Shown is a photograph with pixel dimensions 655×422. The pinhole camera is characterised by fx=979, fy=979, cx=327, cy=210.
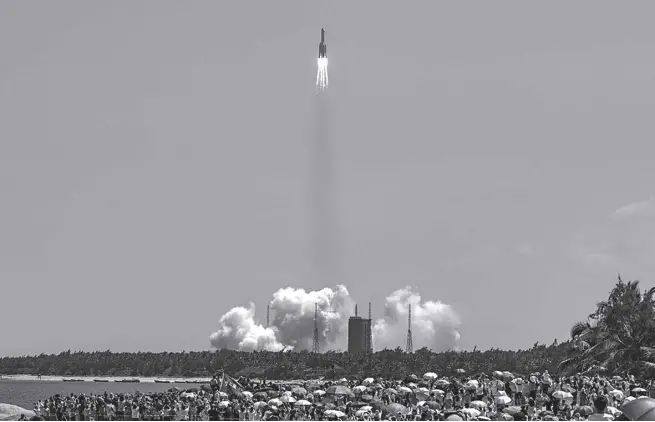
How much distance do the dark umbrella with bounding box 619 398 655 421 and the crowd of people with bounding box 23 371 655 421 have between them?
1.59 metres

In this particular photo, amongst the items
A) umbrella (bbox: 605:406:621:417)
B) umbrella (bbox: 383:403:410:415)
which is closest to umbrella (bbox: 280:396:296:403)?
umbrella (bbox: 383:403:410:415)

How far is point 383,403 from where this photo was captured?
225ft

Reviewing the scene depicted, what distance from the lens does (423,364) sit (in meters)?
164

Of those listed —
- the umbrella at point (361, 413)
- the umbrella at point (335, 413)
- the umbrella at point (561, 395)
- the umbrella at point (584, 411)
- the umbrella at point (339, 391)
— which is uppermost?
the umbrella at point (339, 391)

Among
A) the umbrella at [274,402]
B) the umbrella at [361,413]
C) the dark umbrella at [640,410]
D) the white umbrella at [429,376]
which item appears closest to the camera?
the dark umbrella at [640,410]

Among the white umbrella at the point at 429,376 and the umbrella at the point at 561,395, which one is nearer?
the umbrella at the point at 561,395

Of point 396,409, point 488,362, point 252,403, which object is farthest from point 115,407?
point 488,362

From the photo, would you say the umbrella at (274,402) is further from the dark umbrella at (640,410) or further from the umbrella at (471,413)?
the dark umbrella at (640,410)

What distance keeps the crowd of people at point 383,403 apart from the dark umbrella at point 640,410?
1586 mm

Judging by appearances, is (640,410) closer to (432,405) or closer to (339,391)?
(432,405)

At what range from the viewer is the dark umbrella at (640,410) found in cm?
4853

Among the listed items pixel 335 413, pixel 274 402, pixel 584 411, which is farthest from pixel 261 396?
pixel 584 411

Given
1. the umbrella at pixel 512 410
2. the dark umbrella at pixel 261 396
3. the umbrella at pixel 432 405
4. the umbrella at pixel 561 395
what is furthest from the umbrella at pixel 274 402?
the umbrella at pixel 561 395

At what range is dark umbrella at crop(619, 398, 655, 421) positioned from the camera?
159ft
